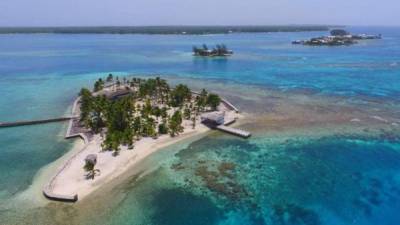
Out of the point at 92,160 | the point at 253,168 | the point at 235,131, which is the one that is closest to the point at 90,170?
the point at 92,160

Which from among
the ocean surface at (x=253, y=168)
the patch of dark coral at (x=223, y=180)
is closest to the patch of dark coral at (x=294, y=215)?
the ocean surface at (x=253, y=168)

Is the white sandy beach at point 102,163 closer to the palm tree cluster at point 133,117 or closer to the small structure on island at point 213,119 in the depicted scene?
the palm tree cluster at point 133,117

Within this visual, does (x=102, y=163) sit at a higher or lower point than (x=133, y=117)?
lower

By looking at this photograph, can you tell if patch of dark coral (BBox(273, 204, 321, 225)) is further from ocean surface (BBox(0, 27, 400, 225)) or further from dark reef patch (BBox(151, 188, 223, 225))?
dark reef patch (BBox(151, 188, 223, 225))

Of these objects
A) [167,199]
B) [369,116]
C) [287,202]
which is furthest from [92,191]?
[369,116]

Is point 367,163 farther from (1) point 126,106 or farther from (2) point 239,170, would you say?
(1) point 126,106

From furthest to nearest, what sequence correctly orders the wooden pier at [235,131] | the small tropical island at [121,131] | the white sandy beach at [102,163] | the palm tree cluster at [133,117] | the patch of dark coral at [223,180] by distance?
the wooden pier at [235,131], the palm tree cluster at [133,117], the small tropical island at [121,131], the white sandy beach at [102,163], the patch of dark coral at [223,180]

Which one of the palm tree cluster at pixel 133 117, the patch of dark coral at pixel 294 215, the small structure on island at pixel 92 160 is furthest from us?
the palm tree cluster at pixel 133 117

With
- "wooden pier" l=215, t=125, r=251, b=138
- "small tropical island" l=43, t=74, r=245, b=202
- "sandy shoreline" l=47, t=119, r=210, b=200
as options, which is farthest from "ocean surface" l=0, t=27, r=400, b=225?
"small tropical island" l=43, t=74, r=245, b=202

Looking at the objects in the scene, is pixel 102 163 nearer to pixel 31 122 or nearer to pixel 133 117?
pixel 133 117
